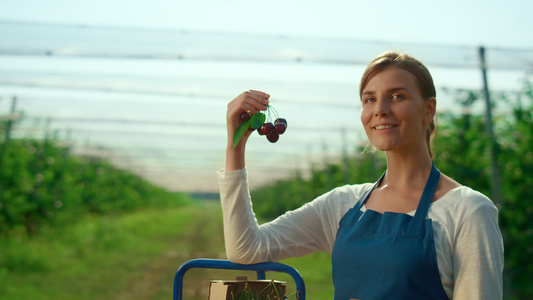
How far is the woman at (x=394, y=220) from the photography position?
4.04 ft

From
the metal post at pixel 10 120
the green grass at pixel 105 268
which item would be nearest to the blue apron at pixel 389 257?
the green grass at pixel 105 268

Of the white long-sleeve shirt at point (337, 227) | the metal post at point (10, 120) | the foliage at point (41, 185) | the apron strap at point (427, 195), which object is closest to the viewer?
the white long-sleeve shirt at point (337, 227)

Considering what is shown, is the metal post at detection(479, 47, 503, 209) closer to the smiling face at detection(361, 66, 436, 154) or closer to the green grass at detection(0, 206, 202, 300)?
the smiling face at detection(361, 66, 436, 154)

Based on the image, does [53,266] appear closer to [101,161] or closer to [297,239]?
[297,239]

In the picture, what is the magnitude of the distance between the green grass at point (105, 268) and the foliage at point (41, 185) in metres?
0.29

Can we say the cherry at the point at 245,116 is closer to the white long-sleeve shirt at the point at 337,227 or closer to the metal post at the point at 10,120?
the white long-sleeve shirt at the point at 337,227

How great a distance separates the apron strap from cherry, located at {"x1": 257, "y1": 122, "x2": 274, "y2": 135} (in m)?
0.43

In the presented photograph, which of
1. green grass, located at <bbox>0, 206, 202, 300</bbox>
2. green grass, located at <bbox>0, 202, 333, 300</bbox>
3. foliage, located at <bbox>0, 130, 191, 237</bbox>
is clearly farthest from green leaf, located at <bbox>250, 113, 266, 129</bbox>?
foliage, located at <bbox>0, 130, 191, 237</bbox>

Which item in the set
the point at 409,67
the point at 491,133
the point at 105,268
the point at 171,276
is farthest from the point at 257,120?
the point at 105,268

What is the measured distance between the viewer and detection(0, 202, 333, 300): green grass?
544cm

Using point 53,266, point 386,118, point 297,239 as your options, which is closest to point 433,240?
point 386,118

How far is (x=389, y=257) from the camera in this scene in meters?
1.28

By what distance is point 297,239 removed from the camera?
157 cm

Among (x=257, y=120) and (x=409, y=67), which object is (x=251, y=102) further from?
(x=409, y=67)
